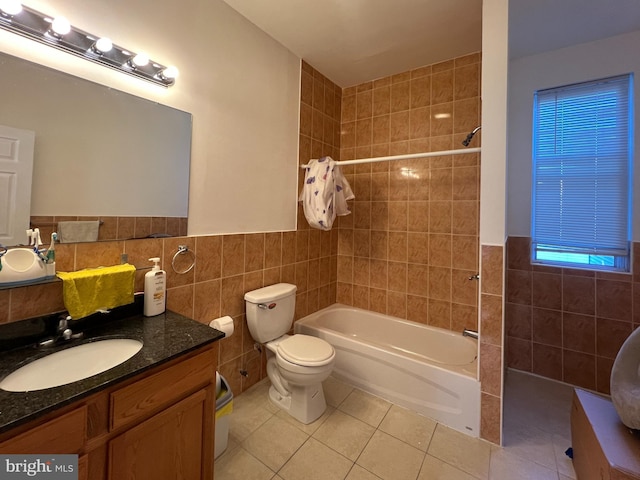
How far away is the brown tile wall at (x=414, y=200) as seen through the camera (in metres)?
2.29

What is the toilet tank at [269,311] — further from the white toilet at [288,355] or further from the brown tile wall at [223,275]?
the brown tile wall at [223,275]

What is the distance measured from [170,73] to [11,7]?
570 millimetres

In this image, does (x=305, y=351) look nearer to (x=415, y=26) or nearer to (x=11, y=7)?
(x=11, y=7)

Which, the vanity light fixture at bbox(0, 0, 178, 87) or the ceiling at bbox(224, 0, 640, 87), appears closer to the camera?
the vanity light fixture at bbox(0, 0, 178, 87)

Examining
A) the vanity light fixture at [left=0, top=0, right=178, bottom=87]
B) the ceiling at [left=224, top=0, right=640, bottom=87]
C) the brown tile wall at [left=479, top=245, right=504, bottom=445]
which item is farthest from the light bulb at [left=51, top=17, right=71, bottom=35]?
the brown tile wall at [left=479, top=245, right=504, bottom=445]

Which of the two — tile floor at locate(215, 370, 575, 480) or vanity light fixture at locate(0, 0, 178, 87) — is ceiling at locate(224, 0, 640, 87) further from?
tile floor at locate(215, 370, 575, 480)

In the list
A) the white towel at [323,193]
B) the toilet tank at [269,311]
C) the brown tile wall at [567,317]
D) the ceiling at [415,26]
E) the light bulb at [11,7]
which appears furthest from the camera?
the white towel at [323,193]

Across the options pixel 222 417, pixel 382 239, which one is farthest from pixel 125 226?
pixel 382 239

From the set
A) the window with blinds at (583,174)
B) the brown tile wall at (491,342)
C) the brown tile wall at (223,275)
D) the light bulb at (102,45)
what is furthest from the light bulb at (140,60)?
the window with blinds at (583,174)

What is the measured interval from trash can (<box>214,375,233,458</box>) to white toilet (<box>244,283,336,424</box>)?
366mm

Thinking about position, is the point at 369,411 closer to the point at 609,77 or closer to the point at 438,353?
the point at 438,353

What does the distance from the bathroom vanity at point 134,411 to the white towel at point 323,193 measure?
1.26m

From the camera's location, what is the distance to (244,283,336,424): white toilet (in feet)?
5.51

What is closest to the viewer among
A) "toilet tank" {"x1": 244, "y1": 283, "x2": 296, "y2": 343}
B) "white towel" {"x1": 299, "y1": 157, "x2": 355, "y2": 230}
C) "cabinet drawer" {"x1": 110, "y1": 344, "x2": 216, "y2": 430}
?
"cabinet drawer" {"x1": 110, "y1": 344, "x2": 216, "y2": 430}
